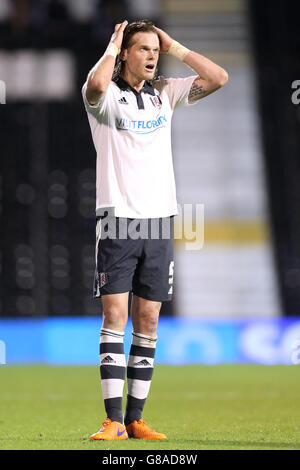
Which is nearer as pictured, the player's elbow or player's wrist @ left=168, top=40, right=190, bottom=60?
the player's elbow

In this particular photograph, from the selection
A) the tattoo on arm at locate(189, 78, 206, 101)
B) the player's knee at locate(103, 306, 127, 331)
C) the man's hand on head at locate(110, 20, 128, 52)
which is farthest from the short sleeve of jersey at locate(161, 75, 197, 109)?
the player's knee at locate(103, 306, 127, 331)

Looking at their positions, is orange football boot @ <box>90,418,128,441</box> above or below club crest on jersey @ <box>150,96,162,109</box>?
below

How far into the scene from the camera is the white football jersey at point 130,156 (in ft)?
14.0

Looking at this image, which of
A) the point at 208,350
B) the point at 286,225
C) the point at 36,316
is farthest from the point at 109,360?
the point at 286,225

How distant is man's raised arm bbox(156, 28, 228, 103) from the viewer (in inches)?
174

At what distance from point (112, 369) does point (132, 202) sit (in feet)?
2.49

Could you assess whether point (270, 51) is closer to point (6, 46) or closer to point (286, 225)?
point (286, 225)

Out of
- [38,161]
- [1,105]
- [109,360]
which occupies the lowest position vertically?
[109,360]

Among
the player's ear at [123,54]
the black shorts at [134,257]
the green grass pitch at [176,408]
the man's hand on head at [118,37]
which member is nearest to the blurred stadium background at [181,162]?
the green grass pitch at [176,408]

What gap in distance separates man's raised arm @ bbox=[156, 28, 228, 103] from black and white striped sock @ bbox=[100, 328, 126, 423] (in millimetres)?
1239

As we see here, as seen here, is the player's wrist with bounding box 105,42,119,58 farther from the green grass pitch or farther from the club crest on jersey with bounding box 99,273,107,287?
the green grass pitch

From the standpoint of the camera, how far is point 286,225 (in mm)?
15039

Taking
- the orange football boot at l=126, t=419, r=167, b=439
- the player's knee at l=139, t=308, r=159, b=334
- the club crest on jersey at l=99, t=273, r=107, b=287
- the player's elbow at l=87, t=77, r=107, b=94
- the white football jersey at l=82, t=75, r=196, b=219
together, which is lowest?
the orange football boot at l=126, t=419, r=167, b=439

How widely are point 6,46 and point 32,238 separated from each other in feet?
12.7
